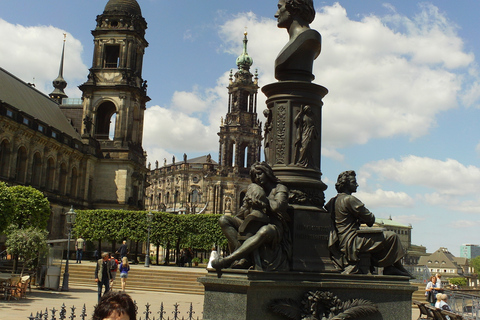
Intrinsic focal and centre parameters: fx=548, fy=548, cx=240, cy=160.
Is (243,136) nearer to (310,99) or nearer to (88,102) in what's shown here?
(88,102)

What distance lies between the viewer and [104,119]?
5612 centimetres

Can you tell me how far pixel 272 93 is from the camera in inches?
330

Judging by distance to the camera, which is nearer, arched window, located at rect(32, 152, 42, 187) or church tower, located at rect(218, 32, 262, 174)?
arched window, located at rect(32, 152, 42, 187)

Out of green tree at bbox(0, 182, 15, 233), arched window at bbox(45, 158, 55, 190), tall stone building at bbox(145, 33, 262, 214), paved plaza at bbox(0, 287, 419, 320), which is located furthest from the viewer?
tall stone building at bbox(145, 33, 262, 214)

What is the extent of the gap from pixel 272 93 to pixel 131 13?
50.0 m

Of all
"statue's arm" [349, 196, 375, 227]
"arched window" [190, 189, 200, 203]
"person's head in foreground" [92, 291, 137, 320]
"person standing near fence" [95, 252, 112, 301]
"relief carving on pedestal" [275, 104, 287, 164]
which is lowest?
"person standing near fence" [95, 252, 112, 301]

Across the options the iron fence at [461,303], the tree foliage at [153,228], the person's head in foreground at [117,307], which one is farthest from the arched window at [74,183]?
the person's head in foreground at [117,307]

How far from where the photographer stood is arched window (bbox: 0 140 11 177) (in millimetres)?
40812

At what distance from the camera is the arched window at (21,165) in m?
43.3

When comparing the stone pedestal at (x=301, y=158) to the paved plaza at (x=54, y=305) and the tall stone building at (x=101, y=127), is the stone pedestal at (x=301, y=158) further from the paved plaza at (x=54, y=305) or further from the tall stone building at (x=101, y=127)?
the tall stone building at (x=101, y=127)

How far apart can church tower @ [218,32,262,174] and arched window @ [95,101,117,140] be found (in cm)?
3698

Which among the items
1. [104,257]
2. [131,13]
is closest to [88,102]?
[131,13]

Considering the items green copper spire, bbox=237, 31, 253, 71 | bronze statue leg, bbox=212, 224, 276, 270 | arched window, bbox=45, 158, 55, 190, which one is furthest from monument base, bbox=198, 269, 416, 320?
green copper spire, bbox=237, 31, 253, 71

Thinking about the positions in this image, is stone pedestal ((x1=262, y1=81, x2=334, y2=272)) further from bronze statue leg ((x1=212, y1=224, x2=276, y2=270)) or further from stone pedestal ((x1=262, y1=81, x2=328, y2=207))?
bronze statue leg ((x1=212, y1=224, x2=276, y2=270))
